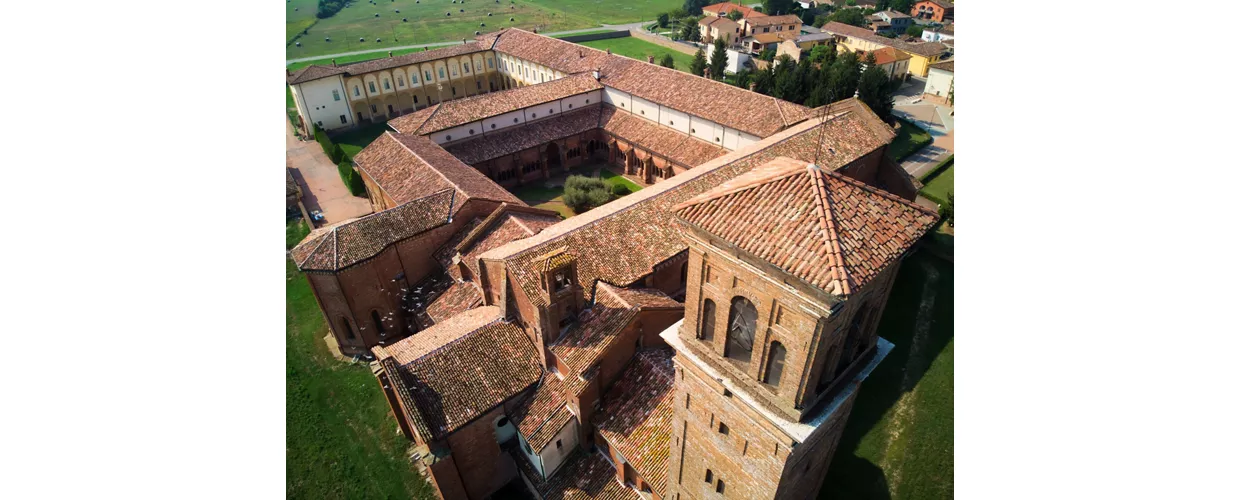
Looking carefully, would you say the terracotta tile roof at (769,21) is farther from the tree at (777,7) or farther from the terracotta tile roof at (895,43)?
the tree at (777,7)

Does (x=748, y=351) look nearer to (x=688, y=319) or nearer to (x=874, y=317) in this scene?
(x=688, y=319)

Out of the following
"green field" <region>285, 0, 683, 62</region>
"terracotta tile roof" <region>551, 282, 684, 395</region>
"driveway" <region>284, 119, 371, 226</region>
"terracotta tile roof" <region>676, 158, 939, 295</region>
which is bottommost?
"green field" <region>285, 0, 683, 62</region>

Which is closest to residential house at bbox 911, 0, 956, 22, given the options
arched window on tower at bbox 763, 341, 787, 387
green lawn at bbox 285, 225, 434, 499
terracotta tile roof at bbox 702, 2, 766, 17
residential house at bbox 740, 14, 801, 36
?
terracotta tile roof at bbox 702, 2, 766, 17

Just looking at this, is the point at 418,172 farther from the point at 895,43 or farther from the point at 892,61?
the point at 895,43

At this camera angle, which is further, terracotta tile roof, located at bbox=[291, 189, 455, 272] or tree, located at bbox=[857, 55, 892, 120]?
tree, located at bbox=[857, 55, 892, 120]

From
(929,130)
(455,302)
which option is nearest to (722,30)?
(929,130)

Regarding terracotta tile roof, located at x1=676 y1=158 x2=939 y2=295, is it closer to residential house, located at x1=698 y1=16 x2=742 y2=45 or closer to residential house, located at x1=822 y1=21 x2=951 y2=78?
residential house, located at x1=822 y1=21 x2=951 y2=78
